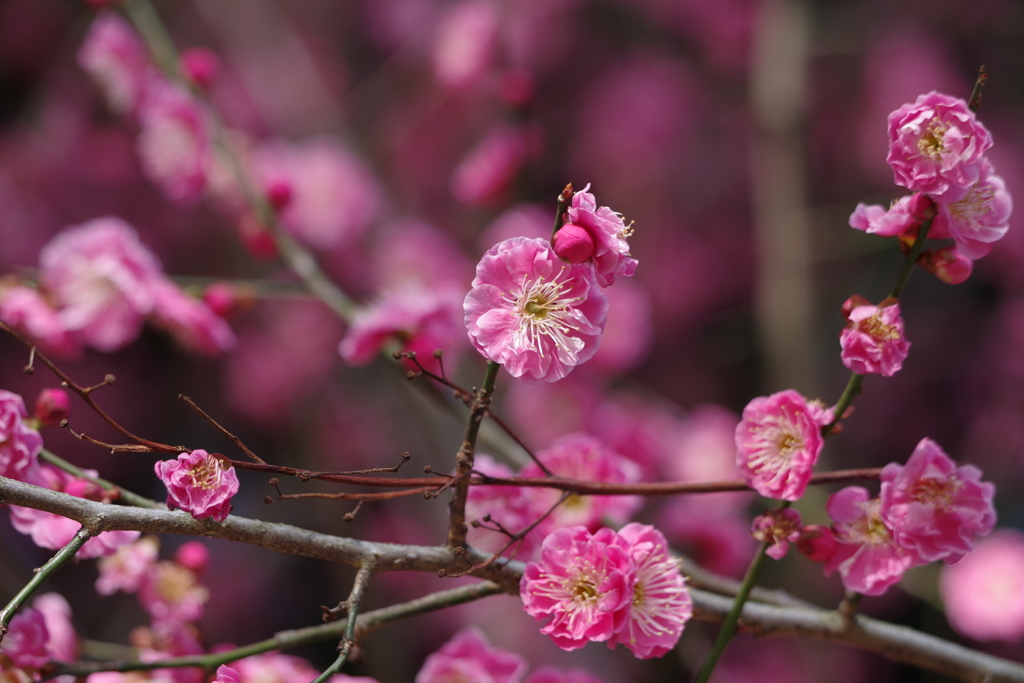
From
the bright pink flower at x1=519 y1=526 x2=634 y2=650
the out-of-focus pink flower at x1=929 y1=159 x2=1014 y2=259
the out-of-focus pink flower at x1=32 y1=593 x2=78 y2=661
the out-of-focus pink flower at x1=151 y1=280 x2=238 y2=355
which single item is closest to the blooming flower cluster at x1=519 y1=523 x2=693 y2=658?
the bright pink flower at x1=519 y1=526 x2=634 y2=650

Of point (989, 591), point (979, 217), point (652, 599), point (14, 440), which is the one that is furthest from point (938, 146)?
point (989, 591)

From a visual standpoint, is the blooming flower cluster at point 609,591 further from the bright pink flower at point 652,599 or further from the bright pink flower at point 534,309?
the bright pink flower at point 534,309

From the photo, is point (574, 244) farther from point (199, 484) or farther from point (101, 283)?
point (101, 283)

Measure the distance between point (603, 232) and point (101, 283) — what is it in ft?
2.40

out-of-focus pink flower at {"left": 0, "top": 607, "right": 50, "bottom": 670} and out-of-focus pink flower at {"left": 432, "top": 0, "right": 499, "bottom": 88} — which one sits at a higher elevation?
out-of-focus pink flower at {"left": 432, "top": 0, "right": 499, "bottom": 88}

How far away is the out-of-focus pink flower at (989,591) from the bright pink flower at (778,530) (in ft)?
2.92

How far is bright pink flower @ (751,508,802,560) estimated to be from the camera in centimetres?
54

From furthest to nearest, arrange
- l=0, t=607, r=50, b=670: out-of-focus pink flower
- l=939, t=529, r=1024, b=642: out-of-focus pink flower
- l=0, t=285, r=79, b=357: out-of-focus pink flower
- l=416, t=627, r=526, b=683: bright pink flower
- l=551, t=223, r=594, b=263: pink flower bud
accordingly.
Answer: l=939, t=529, r=1024, b=642: out-of-focus pink flower → l=0, t=285, r=79, b=357: out-of-focus pink flower → l=416, t=627, r=526, b=683: bright pink flower → l=0, t=607, r=50, b=670: out-of-focus pink flower → l=551, t=223, r=594, b=263: pink flower bud

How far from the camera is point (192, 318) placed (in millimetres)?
937

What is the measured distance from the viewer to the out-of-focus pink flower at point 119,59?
1124 mm

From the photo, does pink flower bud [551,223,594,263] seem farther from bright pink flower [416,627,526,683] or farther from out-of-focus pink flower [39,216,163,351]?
out-of-focus pink flower [39,216,163,351]

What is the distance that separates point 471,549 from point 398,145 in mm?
1993

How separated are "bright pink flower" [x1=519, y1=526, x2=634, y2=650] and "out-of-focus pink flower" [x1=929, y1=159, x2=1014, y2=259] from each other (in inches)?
12.8

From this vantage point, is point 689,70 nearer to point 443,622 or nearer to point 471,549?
point 443,622
